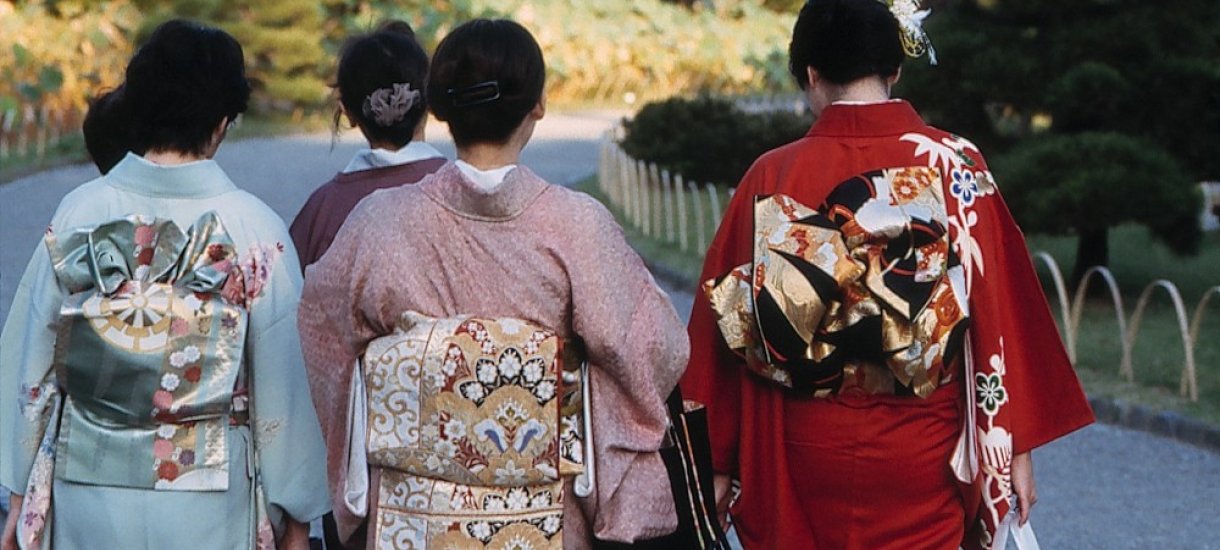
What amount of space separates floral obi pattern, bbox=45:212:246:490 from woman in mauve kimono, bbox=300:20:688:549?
265mm

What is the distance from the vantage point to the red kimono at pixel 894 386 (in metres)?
3.65

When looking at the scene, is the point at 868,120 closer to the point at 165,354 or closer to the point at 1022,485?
the point at 1022,485

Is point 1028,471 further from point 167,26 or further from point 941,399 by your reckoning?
point 167,26

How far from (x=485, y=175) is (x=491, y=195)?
0.05 m

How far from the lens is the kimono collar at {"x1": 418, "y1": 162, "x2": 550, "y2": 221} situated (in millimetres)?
3094

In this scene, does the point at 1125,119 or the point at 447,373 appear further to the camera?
the point at 1125,119

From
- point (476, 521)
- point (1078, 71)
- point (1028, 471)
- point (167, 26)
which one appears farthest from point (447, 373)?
point (1078, 71)

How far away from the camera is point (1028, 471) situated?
3.79 meters

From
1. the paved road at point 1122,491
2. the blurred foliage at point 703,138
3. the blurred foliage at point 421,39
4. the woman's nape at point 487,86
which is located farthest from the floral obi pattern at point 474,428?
the blurred foliage at point 421,39

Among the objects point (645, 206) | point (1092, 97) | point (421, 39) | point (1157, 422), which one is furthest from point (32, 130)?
point (1157, 422)

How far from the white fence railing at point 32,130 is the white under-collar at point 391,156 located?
14241 millimetres

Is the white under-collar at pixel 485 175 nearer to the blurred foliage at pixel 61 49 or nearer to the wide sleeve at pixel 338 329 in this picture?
the wide sleeve at pixel 338 329

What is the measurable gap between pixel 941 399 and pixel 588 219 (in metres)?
1.04

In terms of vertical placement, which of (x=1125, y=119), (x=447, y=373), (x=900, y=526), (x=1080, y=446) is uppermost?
(x=447, y=373)
